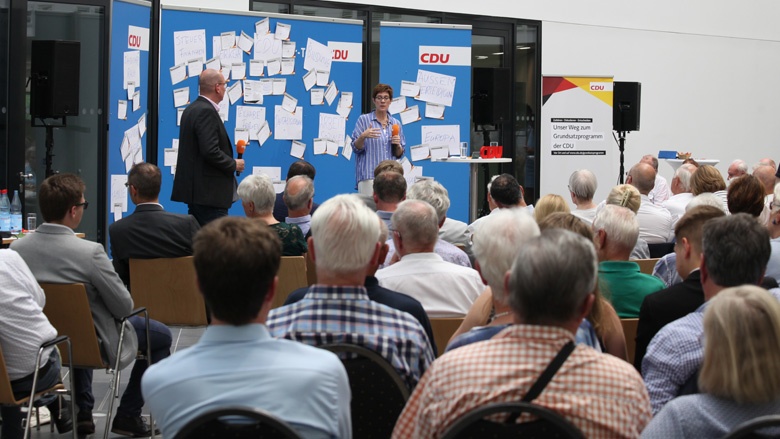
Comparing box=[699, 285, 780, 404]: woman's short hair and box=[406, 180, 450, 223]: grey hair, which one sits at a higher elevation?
box=[406, 180, 450, 223]: grey hair

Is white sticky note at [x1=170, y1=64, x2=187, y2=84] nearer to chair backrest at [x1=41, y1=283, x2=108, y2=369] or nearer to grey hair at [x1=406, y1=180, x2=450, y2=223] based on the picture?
grey hair at [x1=406, y1=180, x2=450, y2=223]

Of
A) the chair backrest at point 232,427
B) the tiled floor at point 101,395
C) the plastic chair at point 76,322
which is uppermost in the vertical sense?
the chair backrest at point 232,427

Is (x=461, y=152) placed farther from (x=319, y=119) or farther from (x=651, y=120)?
(x=651, y=120)

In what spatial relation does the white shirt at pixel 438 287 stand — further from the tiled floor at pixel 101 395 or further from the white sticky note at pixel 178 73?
the white sticky note at pixel 178 73

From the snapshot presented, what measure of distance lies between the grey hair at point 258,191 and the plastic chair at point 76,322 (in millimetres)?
1339

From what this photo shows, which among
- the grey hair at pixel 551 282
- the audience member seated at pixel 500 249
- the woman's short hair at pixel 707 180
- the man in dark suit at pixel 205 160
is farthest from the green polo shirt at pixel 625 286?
the man in dark suit at pixel 205 160

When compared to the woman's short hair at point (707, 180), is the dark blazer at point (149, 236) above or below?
below

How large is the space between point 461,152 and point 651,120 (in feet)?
15.4

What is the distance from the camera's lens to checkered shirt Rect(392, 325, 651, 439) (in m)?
1.98

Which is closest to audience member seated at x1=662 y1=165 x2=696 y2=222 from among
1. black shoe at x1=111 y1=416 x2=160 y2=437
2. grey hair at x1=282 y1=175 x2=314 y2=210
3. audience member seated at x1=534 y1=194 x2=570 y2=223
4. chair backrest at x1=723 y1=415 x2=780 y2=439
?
audience member seated at x1=534 y1=194 x2=570 y2=223

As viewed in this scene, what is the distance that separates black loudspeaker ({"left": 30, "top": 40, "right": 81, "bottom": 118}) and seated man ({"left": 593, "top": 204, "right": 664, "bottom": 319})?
5.43 m

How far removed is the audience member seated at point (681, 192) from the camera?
6.66 metres

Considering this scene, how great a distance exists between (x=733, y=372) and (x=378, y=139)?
24.5 ft

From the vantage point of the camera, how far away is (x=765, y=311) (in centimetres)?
200
